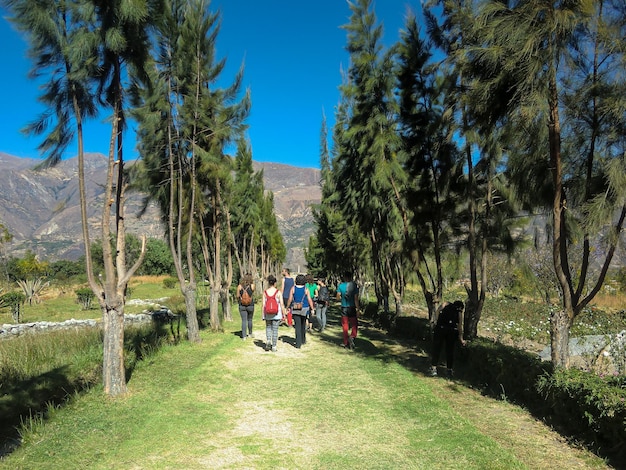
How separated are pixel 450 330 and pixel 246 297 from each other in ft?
16.5

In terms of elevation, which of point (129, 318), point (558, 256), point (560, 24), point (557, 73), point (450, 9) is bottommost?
point (129, 318)

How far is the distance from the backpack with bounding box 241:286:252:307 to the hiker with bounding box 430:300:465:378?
4716 millimetres

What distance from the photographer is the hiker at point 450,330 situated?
25.6ft

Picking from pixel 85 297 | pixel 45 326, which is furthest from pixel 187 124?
pixel 85 297

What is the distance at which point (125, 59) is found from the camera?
6.38 meters

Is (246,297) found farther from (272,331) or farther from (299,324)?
(299,324)

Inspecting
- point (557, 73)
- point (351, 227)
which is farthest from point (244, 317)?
point (351, 227)

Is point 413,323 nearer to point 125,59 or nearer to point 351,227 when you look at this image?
point 125,59

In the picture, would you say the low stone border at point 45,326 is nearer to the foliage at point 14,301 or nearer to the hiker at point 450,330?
the foliage at point 14,301

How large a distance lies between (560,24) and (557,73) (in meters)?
0.57

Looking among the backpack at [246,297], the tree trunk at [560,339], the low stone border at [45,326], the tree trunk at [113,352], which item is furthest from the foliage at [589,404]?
the low stone border at [45,326]

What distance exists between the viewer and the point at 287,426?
16.8ft

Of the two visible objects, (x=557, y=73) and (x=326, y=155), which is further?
(x=326, y=155)

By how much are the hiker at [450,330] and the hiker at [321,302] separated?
5.56 meters
